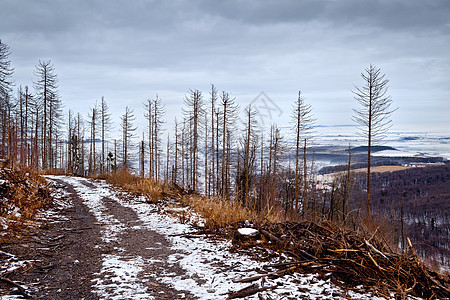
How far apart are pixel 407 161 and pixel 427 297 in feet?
753

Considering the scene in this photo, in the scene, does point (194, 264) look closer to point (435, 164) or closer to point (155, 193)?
point (155, 193)

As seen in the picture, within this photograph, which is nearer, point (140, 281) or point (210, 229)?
point (140, 281)

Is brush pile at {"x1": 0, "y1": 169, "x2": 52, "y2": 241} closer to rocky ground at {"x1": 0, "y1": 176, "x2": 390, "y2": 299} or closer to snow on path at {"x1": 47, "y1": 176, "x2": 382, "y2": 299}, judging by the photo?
rocky ground at {"x1": 0, "y1": 176, "x2": 390, "y2": 299}

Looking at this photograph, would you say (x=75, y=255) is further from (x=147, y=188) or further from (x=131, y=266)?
(x=147, y=188)

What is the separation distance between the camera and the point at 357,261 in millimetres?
3500

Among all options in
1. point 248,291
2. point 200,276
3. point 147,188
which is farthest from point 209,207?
point 147,188

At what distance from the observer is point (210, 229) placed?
6141 millimetres

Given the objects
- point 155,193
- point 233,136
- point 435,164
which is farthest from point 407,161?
point 155,193

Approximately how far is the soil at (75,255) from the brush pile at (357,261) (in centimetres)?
166

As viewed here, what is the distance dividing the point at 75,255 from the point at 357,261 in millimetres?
4589

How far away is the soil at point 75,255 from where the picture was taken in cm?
325

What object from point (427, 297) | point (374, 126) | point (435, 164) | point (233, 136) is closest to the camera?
point (427, 297)

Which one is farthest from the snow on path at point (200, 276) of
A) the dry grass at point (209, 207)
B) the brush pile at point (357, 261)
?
the dry grass at point (209, 207)

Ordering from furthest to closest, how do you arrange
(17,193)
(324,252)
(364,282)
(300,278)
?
(17,193)
(324,252)
(300,278)
(364,282)
